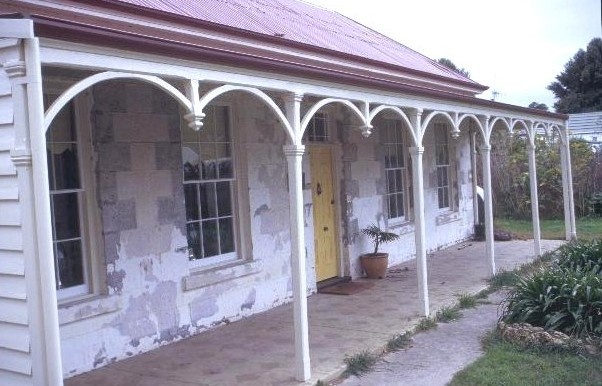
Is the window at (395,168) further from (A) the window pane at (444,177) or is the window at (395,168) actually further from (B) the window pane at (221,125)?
(B) the window pane at (221,125)

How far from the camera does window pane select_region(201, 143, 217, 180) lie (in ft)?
26.2

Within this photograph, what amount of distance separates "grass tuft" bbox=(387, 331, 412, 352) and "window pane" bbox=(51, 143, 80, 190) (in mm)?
3495

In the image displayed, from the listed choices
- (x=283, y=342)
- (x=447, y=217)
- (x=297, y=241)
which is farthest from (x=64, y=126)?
(x=447, y=217)

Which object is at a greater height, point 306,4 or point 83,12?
point 306,4

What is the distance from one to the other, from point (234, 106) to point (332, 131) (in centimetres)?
259

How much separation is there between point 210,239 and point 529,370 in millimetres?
3833

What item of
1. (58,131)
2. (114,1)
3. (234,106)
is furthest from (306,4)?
(58,131)

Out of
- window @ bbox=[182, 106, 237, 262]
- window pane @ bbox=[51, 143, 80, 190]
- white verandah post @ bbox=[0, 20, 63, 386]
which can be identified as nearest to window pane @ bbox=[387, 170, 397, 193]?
window @ bbox=[182, 106, 237, 262]

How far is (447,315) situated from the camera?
320 inches

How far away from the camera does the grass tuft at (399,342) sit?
272 inches

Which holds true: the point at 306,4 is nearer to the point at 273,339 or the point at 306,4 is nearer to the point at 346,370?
the point at 273,339

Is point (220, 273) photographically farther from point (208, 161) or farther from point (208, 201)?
point (208, 161)

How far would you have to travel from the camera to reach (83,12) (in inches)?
258

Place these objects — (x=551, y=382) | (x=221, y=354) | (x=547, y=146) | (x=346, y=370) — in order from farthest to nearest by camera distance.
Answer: (x=547, y=146) < (x=221, y=354) < (x=346, y=370) < (x=551, y=382)
